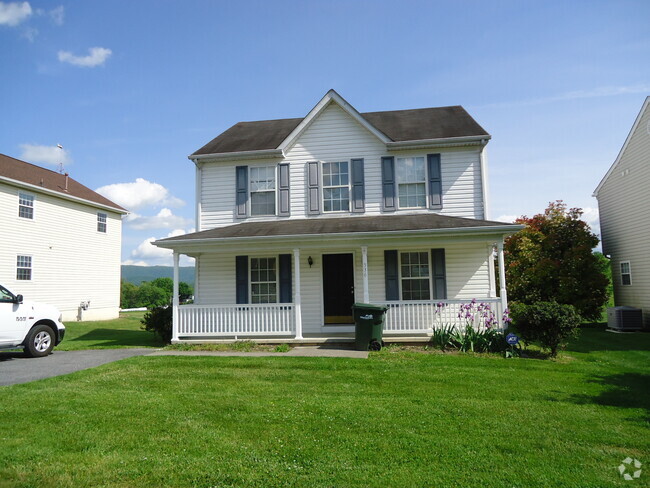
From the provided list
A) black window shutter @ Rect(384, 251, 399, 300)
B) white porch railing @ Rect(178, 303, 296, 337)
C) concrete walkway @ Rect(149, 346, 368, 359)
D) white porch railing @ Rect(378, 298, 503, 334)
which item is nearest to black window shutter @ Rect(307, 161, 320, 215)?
black window shutter @ Rect(384, 251, 399, 300)

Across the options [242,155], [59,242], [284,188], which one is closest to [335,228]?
[284,188]

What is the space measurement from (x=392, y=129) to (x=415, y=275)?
16.9 ft

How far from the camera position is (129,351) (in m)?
11.4

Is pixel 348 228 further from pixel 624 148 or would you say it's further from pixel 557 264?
pixel 624 148

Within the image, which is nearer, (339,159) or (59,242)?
(339,159)

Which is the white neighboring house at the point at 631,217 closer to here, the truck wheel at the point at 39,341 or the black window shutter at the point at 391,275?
the black window shutter at the point at 391,275

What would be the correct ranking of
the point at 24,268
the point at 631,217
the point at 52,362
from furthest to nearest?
the point at 24,268 → the point at 631,217 → the point at 52,362

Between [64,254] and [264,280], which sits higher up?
[64,254]

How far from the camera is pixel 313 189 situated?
45.8 feet

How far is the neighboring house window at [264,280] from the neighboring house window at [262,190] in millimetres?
1710

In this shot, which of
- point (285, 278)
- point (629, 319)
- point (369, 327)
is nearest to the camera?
point (369, 327)

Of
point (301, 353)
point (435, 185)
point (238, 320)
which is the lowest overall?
point (301, 353)

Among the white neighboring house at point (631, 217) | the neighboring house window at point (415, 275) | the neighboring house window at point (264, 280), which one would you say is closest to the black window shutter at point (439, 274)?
the neighboring house window at point (415, 275)

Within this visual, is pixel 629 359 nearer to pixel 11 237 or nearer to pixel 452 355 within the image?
pixel 452 355
